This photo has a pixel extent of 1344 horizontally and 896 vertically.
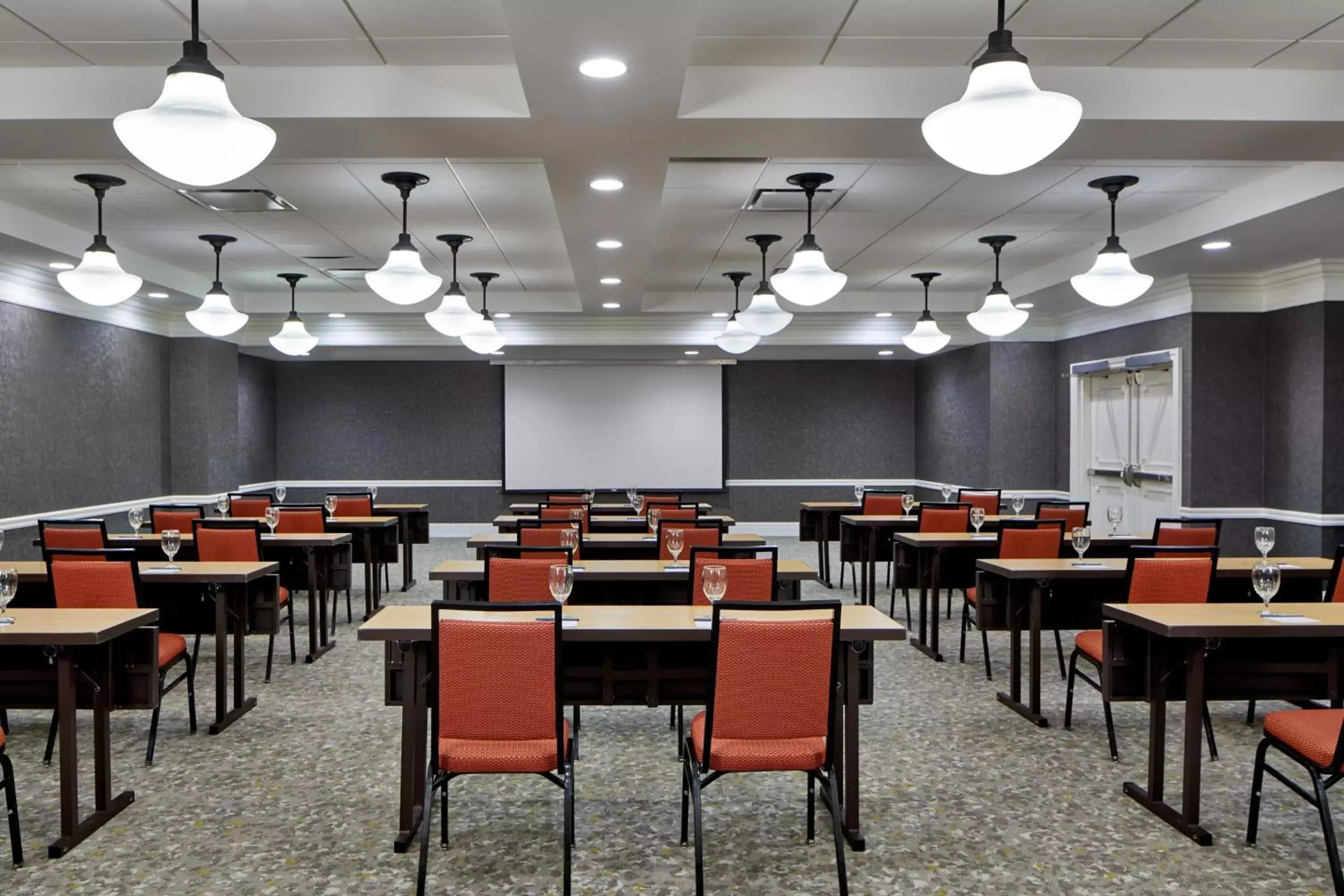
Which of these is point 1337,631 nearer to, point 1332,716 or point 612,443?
point 1332,716

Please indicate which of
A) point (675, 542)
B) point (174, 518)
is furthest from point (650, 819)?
point (174, 518)

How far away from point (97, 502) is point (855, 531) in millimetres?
6870

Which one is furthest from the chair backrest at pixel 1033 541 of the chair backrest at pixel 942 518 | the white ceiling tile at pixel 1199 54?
the white ceiling tile at pixel 1199 54

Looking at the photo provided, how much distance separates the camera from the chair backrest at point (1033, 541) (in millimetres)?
5539

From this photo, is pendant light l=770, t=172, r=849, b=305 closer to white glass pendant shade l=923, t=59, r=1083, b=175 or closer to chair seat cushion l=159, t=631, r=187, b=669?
white glass pendant shade l=923, t=59, r=1083, b=175

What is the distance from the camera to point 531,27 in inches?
118

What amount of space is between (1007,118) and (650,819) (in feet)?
8.27

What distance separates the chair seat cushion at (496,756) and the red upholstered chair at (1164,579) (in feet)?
8.15

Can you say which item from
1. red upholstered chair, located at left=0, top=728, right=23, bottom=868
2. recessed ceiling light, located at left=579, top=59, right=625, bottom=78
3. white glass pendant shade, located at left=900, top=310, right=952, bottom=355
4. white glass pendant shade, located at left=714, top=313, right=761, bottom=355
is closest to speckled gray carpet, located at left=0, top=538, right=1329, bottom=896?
red upholstered chair, located at left=0, top=728, right=23, bottom=868

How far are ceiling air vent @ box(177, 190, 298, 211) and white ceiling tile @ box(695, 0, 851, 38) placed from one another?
3.47m

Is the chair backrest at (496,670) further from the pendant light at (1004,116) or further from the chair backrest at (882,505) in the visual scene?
the chair backrest at (882,505)

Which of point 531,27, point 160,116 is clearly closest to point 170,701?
point 160,116

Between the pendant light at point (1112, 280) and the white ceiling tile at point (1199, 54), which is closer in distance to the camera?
the white ceiling tile at point (1199, 54)

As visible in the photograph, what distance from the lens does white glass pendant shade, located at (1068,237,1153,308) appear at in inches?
202
